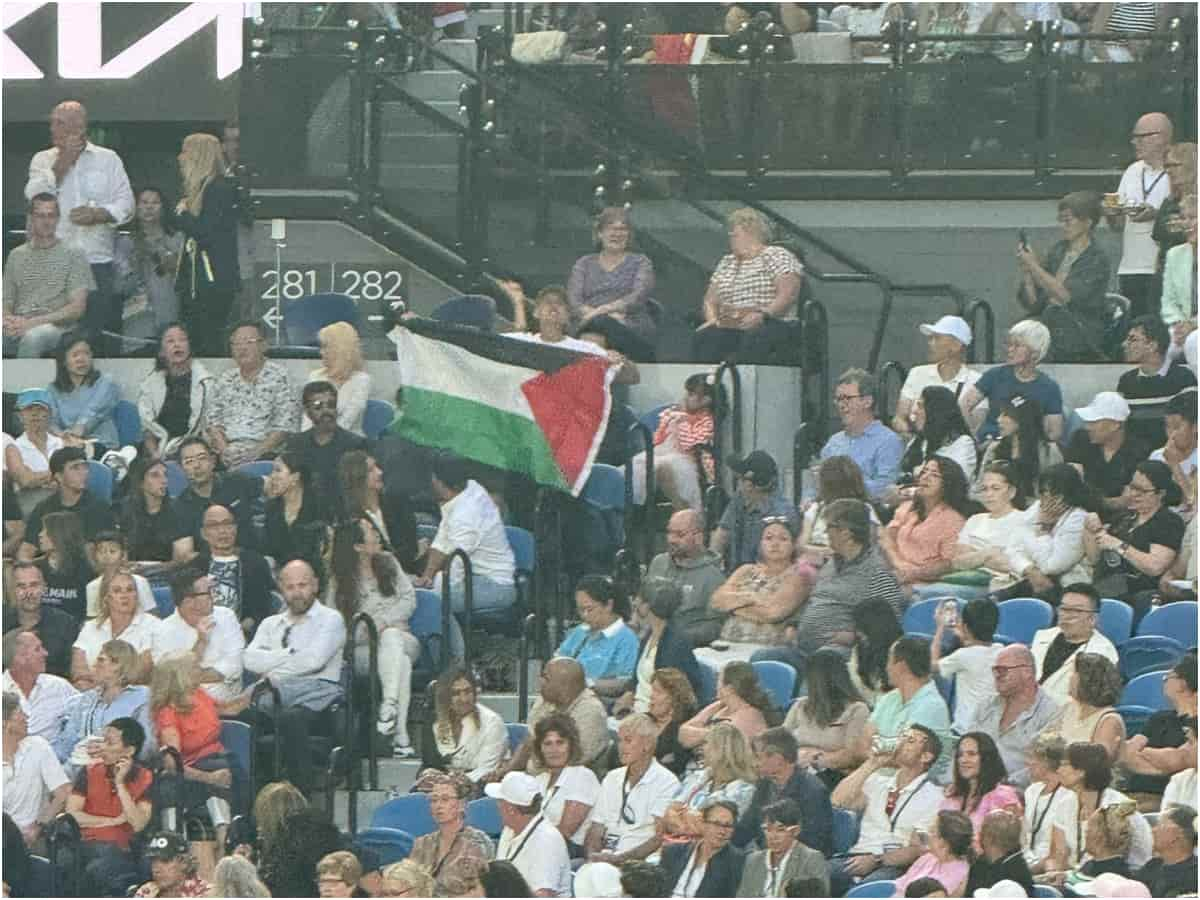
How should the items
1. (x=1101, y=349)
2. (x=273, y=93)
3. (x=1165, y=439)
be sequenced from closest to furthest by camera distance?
(x=1165, y=439), (x=1101, y=349), (x=273, y=93)

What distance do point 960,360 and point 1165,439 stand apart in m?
1.11

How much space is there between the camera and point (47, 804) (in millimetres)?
13789

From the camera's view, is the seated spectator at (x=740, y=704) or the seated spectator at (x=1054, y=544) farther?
the seated spectator at (x=1054, y=544)

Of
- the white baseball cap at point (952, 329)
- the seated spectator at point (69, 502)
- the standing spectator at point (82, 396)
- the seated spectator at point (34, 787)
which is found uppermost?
the white baseball cap at point (952, 329)

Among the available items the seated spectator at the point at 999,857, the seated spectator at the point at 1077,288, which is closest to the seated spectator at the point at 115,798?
the seated spectator at the point at 999,857

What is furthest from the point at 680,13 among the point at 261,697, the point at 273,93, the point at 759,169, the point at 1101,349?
the point at 261,697

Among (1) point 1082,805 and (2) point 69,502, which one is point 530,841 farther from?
(2) point 69,502

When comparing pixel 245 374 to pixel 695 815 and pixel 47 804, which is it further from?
pixel 695 815

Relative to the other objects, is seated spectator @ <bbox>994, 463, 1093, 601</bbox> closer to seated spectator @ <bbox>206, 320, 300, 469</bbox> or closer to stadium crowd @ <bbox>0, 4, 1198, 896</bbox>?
stadium crowd @ <bbox>0, 4, 1198, 896</bbox>

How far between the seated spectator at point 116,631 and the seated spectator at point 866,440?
126 inches

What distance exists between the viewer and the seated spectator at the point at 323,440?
15.1 meters

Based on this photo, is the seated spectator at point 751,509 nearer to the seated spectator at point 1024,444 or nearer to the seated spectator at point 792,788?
the seated spectator at point 1024,444

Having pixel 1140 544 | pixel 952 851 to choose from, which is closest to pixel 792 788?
pixel 952 851

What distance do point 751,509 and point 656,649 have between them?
102cm
